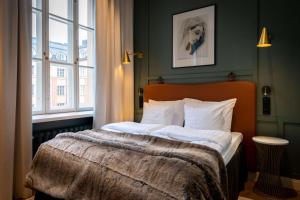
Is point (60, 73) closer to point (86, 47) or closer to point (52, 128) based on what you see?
point (86, 47)

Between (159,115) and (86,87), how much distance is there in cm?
132

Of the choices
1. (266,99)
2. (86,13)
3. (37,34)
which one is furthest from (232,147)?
(86,13)

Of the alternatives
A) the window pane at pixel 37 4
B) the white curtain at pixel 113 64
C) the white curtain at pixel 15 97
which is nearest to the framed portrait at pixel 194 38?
the white curtain at pixel 113 64

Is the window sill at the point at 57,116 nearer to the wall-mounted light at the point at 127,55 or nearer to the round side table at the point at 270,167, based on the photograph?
the wall-mounted light at the point at 127,55

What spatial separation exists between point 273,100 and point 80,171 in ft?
7.74

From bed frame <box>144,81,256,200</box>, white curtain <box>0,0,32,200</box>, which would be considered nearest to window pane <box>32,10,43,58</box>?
white curtain <box>0,0,32,200</box>

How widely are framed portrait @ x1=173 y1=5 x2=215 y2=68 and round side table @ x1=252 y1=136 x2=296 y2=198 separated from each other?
1305mm

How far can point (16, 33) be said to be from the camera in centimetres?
224

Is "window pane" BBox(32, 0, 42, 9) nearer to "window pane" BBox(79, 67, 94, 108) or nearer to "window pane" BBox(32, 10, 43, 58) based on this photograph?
"window pane" BBox(32, 10, 43, 58)

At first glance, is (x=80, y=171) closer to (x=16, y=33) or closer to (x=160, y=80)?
(x=16, y=33)

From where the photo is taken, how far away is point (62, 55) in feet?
9.93

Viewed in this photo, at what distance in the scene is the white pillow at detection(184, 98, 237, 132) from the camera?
2561 millimetres

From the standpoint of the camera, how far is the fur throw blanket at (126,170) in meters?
1.27

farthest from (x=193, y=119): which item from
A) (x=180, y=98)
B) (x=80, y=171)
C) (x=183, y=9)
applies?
(x=183, y=9)
